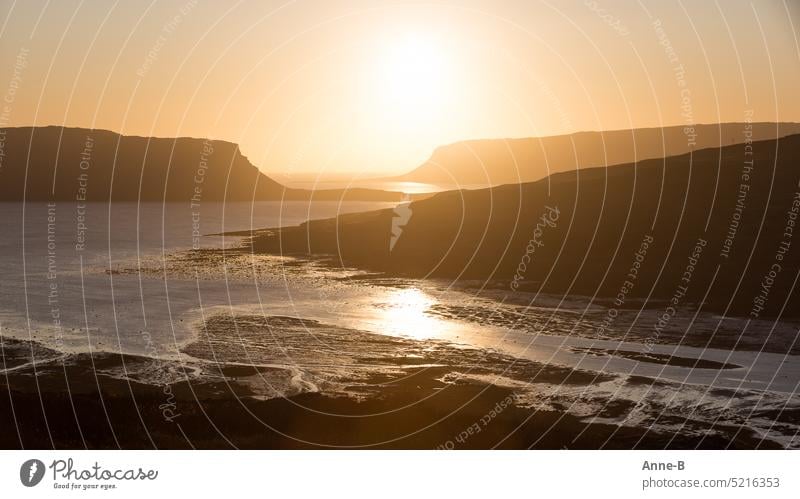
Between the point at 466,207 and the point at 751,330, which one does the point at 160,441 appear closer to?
the point at 751,330

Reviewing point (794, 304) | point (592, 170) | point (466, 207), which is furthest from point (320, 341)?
point (592, 170)
